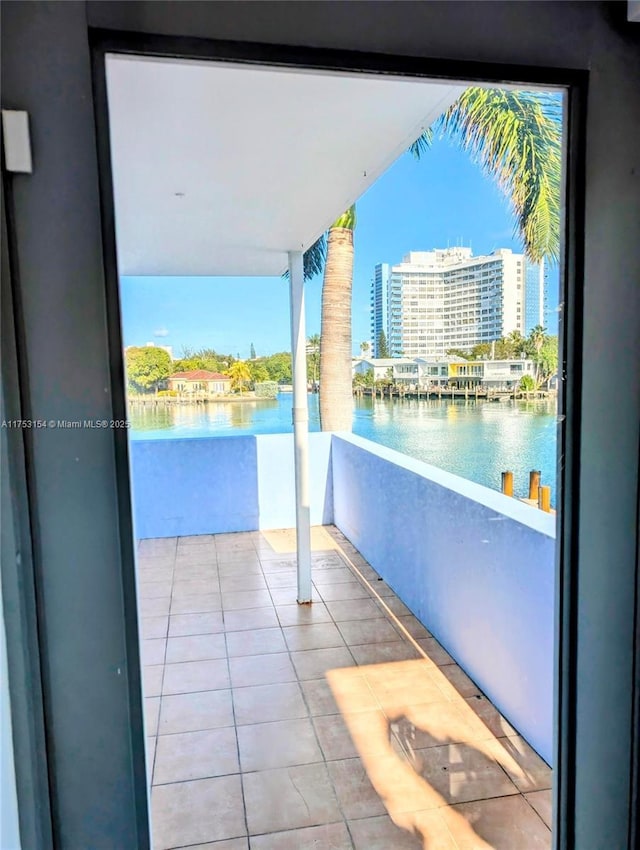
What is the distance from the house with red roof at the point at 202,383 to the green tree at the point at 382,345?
4.22 ft

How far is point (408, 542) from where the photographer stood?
10.6 feet

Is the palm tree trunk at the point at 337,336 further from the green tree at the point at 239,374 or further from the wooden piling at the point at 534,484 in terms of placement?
the wooden piling at the point at 534,484

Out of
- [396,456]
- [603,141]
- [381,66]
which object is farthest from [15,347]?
[396,456]

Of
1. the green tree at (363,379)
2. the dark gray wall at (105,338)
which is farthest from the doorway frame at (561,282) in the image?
the green tree at (363,379)

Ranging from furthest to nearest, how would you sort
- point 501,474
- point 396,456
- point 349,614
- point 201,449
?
point 201,449 → point 396,456 → point 349,614 → point 501,474

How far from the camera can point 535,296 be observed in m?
1.69

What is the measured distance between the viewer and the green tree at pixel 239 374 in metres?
3.27

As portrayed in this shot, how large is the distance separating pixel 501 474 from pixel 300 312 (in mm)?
1657

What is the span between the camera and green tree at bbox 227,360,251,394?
10.7 ft

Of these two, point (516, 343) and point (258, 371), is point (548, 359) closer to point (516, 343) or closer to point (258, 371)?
point (516, 343)

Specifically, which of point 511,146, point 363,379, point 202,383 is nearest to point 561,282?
point 202,383

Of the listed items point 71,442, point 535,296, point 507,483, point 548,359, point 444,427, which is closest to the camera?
point 71,442

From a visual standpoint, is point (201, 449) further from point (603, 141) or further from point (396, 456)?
point (603, 141)

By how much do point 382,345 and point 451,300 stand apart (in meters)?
1.47
